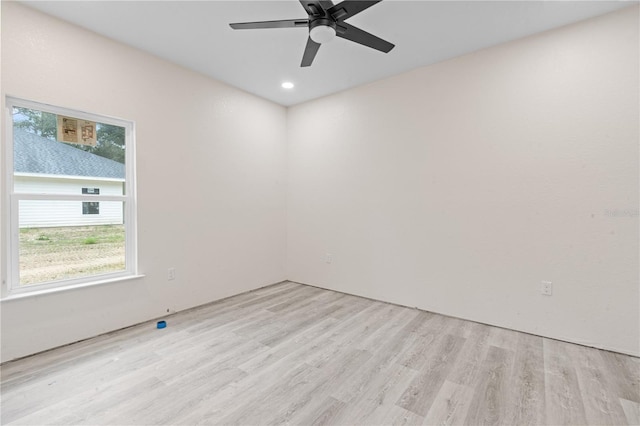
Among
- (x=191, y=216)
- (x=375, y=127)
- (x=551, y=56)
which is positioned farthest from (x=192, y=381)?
(x=551, y=56)

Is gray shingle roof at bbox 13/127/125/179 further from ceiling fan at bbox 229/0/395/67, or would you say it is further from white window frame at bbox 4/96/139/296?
ceiling fan at bbox 229/0/395/67

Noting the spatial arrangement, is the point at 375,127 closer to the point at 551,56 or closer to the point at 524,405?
the point at 551,56

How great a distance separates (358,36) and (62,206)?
2.84 meters

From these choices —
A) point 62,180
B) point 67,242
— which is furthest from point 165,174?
point 67,242

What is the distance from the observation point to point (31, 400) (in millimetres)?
1766

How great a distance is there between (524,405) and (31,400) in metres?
3.00

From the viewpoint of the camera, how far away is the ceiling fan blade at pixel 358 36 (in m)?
1.95

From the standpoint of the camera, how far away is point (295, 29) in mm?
2582

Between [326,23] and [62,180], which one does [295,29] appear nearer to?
[326,23]

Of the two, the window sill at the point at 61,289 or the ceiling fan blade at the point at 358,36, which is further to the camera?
the window sill at the point at 61,289

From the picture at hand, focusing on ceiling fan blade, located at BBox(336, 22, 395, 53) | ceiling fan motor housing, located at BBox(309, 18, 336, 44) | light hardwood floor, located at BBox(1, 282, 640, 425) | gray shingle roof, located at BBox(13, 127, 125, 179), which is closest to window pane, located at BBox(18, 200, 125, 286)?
gray shingle roof, located at BBox(13, 127, 125, 179)

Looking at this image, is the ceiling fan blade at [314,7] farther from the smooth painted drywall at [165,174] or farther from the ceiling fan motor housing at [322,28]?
the smooth painted drywall at [165,174]

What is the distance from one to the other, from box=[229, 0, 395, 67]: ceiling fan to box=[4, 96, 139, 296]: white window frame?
5.73 feet

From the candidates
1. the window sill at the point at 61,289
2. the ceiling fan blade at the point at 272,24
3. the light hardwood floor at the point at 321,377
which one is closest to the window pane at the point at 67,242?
the window sill at the point at 61,289
